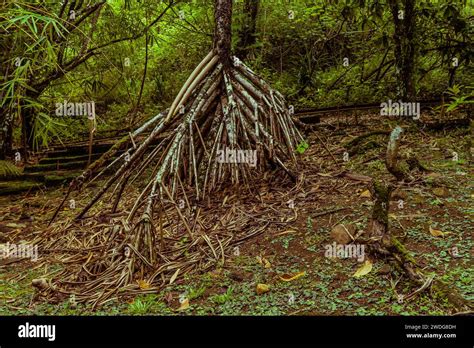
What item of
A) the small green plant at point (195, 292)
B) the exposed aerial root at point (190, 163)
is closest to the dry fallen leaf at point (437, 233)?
the exposed aerial root at point (190, 163)

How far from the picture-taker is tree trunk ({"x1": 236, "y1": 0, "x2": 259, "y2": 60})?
5.80m

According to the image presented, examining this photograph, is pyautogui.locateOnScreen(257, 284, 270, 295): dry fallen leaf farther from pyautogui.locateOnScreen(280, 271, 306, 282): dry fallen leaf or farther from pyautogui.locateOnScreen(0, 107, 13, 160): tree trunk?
pyautogui.locateOnScreen(0, 107, 13, 160): tree trunk

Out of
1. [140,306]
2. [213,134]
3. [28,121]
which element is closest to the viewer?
[140,306]

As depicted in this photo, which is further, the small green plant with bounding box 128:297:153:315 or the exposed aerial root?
the exposed aerial root

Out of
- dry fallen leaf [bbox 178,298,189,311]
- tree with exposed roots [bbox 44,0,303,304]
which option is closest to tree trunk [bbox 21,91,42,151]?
tree with exposed roots [bbox 44,0,303,304]

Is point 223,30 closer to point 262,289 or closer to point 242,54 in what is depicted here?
point 262,289

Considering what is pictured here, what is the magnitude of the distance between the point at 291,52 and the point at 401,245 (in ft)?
17.6

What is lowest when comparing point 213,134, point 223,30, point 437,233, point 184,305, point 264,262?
point 184,305

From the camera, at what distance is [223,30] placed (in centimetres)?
335

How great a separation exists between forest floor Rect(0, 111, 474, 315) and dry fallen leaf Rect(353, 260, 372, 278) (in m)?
0.02

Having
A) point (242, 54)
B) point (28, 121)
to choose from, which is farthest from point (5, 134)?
point (242, 54)

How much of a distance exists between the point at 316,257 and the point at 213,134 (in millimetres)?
1389
